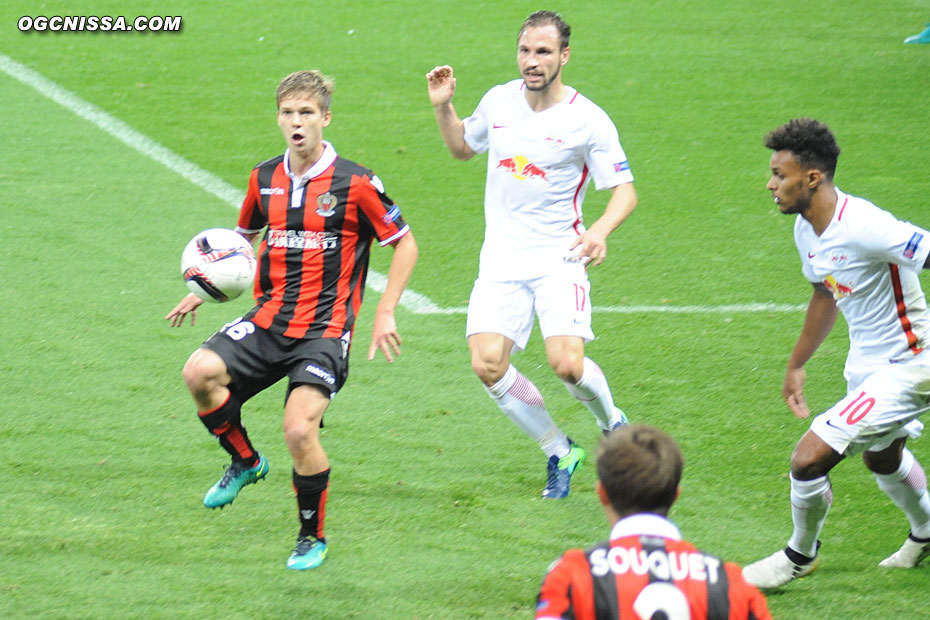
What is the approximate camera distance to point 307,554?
17.0ft

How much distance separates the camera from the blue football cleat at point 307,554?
16.9 feet

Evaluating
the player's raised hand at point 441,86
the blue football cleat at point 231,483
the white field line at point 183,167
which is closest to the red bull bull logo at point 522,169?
the player's raised hand at point 441,86

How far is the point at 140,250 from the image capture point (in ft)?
30.8

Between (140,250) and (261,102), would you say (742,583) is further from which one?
(261,102)

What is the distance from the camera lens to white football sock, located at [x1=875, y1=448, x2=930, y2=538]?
16.8 feet

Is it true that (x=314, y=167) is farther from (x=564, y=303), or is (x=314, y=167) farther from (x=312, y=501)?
(x=312, y=501)

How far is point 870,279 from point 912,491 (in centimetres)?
95

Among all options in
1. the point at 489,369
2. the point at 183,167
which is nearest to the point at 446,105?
the point at 489,369

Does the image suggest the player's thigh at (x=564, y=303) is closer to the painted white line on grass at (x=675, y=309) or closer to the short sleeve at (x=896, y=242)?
the short sleeve at (x=896, y=242)

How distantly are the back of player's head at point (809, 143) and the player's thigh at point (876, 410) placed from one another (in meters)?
0.85

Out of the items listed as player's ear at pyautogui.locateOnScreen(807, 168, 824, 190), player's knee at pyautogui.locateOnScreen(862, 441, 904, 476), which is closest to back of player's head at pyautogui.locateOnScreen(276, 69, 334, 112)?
player's ear at pyautogui.locateOnScreen(807, 168, 824, 190)

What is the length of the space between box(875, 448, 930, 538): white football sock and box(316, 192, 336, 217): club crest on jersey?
8.55ft

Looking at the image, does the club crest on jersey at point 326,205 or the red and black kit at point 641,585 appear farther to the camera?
the club crest on jersey at point 326,205

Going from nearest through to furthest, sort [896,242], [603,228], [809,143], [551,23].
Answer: [896,242]
[809,143]
[603,228]
[551,23]
